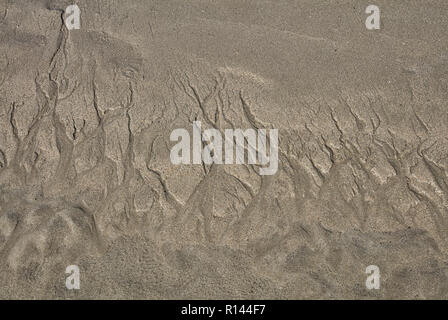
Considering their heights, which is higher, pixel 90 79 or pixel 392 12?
pixel 392 12

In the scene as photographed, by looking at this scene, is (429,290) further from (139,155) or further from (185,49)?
(185,49)

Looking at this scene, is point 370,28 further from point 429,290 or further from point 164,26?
point 429,290

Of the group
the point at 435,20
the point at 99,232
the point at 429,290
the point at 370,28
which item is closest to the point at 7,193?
the point at 99,232

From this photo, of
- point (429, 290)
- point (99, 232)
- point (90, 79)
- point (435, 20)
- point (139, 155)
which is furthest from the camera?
point (435, 20)

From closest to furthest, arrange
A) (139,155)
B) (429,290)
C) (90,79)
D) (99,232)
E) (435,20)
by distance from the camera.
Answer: (429,290) < (99,232) < (139,155) < (90,79) < (435,20)

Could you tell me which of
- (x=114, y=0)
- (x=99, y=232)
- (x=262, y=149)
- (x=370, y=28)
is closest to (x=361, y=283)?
(x=262, y=149)

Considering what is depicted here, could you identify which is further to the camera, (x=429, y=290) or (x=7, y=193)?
(x=7, y=193)

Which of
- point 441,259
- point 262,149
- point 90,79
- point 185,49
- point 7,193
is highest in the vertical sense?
point 185,49
